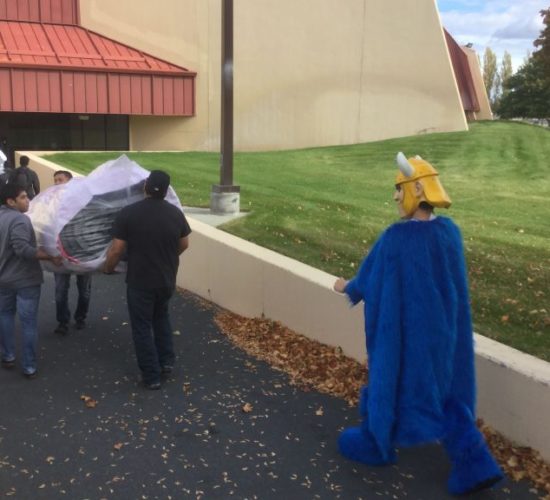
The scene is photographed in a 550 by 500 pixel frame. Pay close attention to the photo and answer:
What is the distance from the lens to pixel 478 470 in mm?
3326

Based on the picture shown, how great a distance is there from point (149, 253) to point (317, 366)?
171 centimetres

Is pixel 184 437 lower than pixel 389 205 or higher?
lower

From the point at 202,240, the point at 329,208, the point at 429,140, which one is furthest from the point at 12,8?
the point at 202,240

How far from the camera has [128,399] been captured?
15.3 feet

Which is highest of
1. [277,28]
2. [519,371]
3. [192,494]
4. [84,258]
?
[277,28]

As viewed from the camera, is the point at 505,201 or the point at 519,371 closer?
the point at 519,371

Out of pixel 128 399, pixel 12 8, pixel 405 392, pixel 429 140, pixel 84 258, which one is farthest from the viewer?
pixel 429 140

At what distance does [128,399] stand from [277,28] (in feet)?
77.9

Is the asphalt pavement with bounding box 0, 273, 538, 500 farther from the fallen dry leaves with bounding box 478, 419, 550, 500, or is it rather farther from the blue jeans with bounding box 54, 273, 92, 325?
the blue jeans with bounding box 54, 273, 92, 325

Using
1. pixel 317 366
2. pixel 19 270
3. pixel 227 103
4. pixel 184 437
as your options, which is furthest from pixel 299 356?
pixel 227 103

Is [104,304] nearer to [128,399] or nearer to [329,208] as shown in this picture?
[128,399]

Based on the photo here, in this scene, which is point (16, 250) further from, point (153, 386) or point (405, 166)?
point (405, 166)

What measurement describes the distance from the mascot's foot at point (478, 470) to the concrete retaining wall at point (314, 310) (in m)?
0.57

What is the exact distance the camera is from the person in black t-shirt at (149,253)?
15.1 ft
